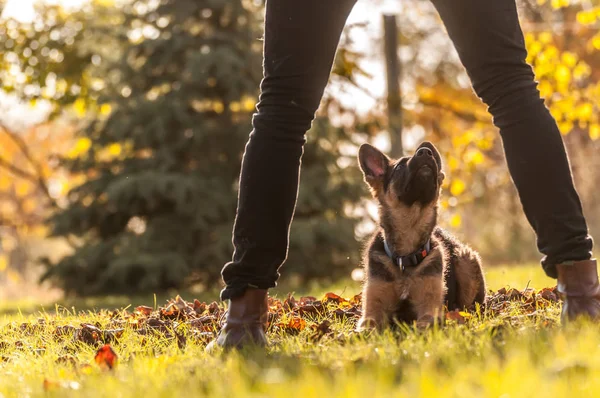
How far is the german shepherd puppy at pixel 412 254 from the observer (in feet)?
13.1

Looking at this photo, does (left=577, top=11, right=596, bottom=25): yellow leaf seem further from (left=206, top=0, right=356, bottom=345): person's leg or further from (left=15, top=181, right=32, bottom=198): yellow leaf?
(left=15, top=181, right=32, bottom=198): yellow leaf

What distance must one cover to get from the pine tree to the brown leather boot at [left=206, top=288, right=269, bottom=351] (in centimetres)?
892

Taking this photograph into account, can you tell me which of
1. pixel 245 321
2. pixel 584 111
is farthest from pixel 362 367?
pixel 584 111

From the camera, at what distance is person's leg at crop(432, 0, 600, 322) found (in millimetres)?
3199

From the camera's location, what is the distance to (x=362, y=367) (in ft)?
8.18

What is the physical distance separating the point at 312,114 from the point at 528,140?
3.00 ft

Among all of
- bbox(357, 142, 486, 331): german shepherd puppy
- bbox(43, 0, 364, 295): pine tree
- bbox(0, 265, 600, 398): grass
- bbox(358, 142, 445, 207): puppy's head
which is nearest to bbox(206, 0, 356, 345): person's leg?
bbox(0, 265, 600, 398): grass

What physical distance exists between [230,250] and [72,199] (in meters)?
2.98

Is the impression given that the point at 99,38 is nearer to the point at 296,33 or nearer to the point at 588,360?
the point at 296,33

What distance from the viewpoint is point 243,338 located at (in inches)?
130

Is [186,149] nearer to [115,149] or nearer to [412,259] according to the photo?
[115,149]

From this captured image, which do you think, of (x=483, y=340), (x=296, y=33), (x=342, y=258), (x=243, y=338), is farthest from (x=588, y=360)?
(x=342, y=258)

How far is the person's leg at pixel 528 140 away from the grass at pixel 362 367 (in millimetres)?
251

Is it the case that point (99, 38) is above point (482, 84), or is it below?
above
